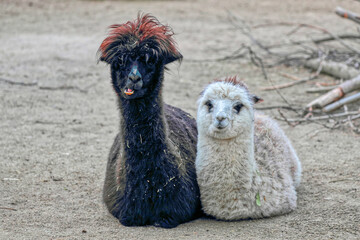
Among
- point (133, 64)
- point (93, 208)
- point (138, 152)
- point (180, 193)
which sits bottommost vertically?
point (93, 208)

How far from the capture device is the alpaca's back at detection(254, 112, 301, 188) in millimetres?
5059

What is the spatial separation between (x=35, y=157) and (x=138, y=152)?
234 centimetres

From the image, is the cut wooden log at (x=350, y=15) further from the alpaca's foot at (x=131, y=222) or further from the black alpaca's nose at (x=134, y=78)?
the alpaca's foot at (x=131, y=222)

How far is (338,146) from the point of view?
685cm

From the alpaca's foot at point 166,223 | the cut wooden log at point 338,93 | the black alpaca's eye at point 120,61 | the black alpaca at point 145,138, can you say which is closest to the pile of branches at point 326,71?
the cut wooden log at point 338,93

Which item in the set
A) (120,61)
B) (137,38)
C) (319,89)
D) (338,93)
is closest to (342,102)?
(338,93)

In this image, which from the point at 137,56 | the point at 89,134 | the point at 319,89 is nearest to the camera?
the point at 137,56

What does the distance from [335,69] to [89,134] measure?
4.70 m

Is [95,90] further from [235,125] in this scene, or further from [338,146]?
[235,125]

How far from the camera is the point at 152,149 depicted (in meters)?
4.60

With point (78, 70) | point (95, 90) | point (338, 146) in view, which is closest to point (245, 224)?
point (338, 146)

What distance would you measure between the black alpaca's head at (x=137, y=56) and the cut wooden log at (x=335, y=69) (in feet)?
17.9

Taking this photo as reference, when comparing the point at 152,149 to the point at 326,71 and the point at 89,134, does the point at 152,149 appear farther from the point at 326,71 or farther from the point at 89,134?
the point at 326,71

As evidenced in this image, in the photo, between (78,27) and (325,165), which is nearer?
(325,165)
